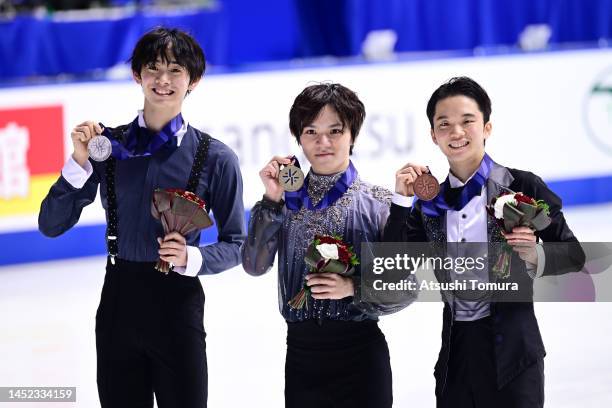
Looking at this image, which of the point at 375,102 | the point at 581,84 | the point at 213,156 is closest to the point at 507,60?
the point at 581,84

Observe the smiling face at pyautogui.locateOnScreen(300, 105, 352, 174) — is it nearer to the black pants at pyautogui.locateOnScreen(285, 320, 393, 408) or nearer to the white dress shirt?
the white dress shirt

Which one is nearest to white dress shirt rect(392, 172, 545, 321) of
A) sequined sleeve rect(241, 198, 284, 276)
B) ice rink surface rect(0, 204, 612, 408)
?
sequined sleeve rect(241, 198, 284, 276)

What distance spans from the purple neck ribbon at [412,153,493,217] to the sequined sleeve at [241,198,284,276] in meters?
0.46

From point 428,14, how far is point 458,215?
25.6 feet

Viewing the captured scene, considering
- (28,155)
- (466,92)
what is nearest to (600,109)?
(28,155)

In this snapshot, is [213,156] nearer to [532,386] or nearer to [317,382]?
[317,382]

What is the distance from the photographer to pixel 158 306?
11.1ft

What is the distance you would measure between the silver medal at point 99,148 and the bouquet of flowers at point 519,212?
1234mm

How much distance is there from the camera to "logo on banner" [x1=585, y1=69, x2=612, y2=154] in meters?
10.3

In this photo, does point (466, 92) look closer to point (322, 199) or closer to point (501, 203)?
point (501, 203)

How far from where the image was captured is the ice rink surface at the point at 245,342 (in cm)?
531

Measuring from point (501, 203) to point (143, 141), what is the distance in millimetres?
1205

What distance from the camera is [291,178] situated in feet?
10.6

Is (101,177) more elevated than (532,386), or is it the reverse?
(101,177)
